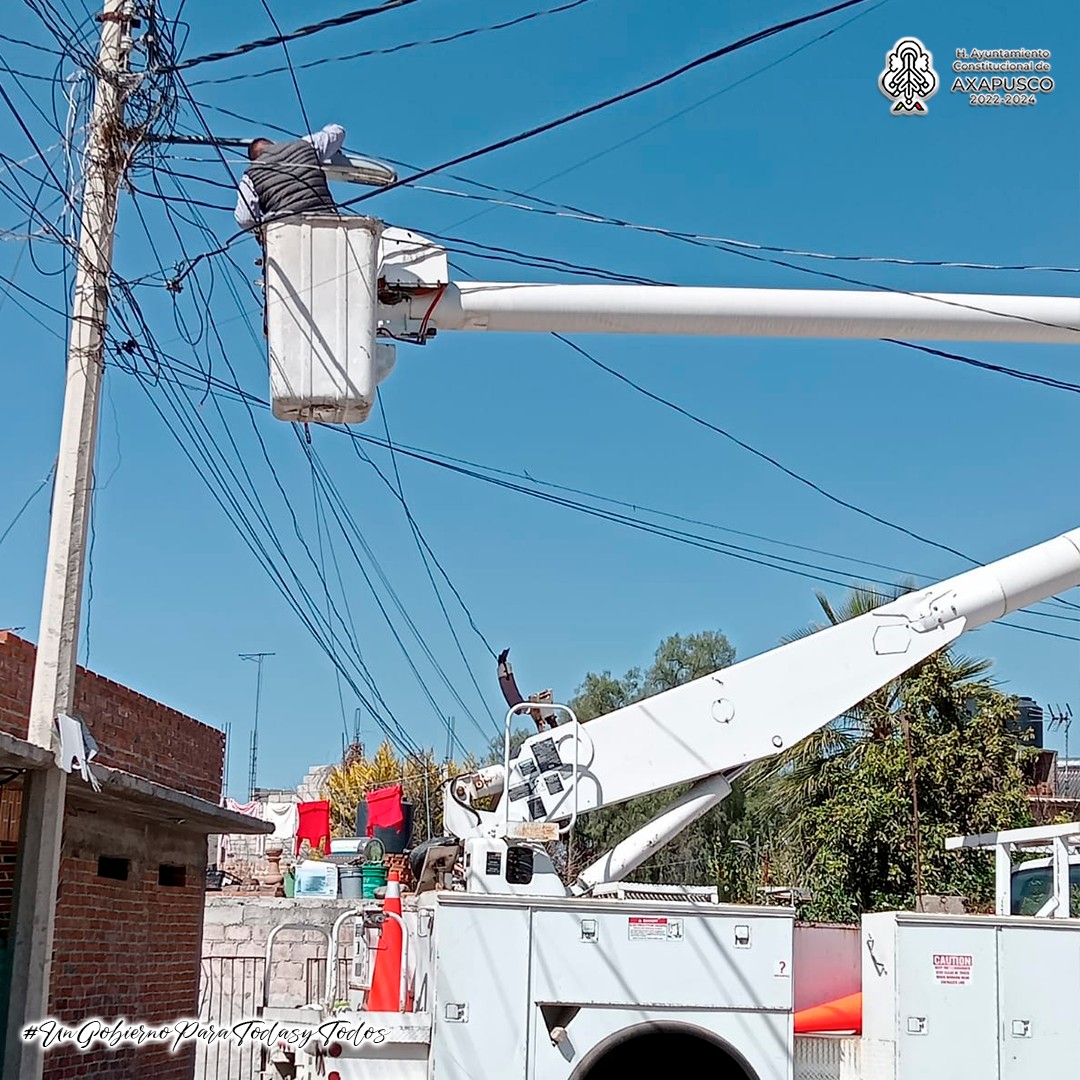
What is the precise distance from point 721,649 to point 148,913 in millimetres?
26291

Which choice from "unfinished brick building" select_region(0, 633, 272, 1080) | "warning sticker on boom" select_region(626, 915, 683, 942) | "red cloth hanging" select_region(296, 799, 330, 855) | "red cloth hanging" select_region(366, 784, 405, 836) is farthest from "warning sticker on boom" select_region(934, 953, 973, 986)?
"red cloth hanging" select_region(296, 799, 330, 855)

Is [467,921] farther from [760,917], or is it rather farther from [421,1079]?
[760,917]

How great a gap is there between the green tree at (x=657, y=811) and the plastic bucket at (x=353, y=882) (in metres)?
2.13

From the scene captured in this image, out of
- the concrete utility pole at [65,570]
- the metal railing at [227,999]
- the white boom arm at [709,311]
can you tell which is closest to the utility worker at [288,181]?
the white boom arm at [709,311]

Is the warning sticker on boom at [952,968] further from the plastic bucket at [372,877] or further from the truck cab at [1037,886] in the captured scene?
the plastic bucket at [372,877]

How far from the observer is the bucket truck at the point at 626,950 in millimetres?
8430

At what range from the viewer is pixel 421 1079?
8805mm

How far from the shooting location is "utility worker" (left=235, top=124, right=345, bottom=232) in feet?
27.8

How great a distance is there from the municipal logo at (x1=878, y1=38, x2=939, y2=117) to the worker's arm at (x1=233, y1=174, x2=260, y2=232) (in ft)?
19.6

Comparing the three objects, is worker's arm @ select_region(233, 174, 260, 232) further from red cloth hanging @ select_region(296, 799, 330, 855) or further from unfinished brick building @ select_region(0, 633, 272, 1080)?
red cloth hanging @ select_region(296, 799, 330, 855)

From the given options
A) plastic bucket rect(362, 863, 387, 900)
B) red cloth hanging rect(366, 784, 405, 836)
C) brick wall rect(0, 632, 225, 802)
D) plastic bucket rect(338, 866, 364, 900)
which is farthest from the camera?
red cloth hanging rect(366, 784, 405, 836)

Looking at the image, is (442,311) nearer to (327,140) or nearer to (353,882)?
(327,140)

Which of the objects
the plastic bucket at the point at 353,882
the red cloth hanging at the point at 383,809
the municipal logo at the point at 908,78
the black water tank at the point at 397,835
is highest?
the municipal logo at the point at 908,78

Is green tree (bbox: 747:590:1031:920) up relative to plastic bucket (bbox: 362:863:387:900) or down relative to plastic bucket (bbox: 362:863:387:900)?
up
